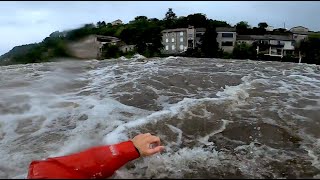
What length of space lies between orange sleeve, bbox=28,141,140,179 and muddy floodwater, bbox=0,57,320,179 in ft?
0.27

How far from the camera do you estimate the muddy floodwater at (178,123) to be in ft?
9.79

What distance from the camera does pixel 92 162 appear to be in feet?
6.45

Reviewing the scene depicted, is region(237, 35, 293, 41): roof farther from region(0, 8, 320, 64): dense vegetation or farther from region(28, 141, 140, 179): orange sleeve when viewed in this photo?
region(28, 141, 140, 179): orange sleeve

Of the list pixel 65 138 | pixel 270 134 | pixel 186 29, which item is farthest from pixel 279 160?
pixel 186 29

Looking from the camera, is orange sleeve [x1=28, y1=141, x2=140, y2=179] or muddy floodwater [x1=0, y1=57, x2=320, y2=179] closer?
orange sleeve [x1=28, y1=141, x2=140, y2=179]

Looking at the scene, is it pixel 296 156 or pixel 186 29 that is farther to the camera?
pixel 186 29

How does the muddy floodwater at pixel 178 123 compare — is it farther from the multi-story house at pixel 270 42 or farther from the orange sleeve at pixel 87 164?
the multi-story house at pixel 270 42

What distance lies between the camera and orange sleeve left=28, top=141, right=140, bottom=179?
71.8 inches

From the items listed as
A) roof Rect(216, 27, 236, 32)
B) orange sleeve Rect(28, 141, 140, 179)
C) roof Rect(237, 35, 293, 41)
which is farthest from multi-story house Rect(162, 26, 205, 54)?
orange sleeve Rect(28, 141, 140, 179)

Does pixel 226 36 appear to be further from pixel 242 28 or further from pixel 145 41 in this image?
pixel 145 41

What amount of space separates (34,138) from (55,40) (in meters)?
0.99

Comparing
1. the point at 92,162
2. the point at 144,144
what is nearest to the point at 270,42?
the point at 144,144

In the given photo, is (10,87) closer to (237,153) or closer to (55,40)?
(55,40)

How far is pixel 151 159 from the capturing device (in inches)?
113
